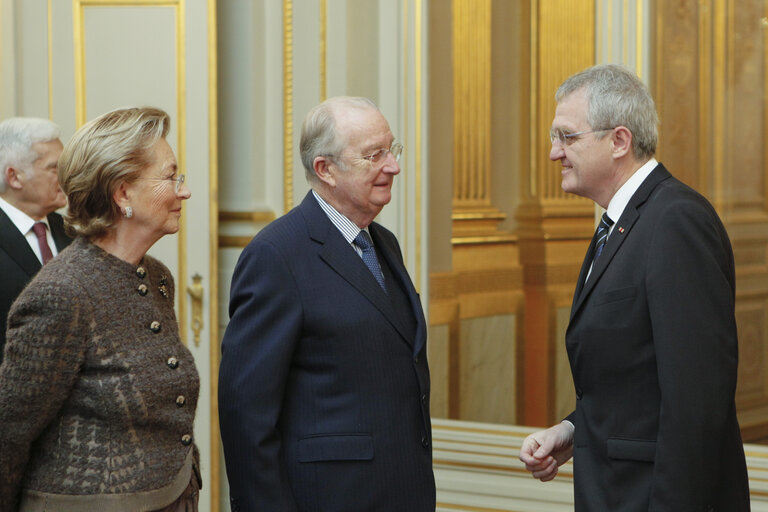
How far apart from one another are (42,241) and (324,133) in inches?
53.7

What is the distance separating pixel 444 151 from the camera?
422 cm

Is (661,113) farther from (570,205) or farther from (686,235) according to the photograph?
(686,235)

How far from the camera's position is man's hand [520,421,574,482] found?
2271 mm

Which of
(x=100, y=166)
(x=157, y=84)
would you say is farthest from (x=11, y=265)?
(x=157, y=84)

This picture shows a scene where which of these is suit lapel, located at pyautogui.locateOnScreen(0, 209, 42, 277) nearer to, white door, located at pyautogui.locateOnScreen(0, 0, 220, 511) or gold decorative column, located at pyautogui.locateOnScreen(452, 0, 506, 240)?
white door, located at pyautogui.locateOnScreen(0, 0, 220, 511)

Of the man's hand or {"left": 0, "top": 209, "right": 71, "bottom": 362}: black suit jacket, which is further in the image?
{"left": 0, "top": 209, "right": 71, "bottom": 362}: black suit jacket

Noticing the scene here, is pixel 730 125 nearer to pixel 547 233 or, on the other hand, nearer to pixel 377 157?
pixel 547 233

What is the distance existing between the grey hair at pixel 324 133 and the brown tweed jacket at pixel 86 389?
1.66ft

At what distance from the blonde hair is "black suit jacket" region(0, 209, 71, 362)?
40.6 inches

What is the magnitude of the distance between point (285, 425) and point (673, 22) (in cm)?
241

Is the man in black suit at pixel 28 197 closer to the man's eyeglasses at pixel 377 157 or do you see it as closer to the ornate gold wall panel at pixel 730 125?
the man's eyeglasses at pixel 377 157

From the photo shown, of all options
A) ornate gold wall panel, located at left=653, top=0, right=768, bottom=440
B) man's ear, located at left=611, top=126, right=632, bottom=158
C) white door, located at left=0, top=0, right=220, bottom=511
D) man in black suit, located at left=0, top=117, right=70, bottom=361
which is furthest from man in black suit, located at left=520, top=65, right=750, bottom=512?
white door, located at left=0, top=0, right=220, bottom=511

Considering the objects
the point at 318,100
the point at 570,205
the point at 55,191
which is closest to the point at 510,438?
the point at 570,205

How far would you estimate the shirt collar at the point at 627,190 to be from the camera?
2.07m
